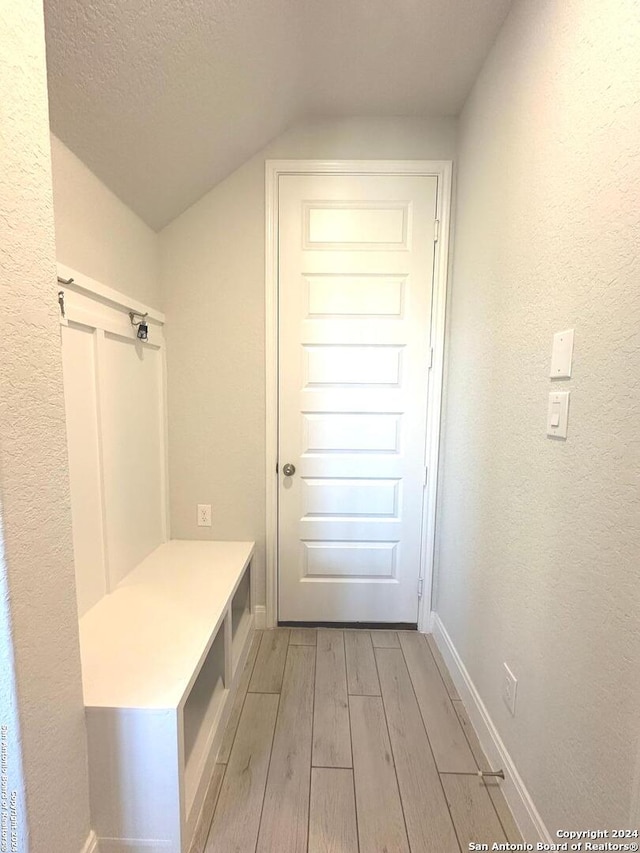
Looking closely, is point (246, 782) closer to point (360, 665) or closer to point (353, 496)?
point (360, 665)

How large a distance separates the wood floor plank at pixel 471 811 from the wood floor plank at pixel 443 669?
1.25 ft

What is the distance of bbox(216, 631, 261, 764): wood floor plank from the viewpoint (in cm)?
133

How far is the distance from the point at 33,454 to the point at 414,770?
4.97 ft

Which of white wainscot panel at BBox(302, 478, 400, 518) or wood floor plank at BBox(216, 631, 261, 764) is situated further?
white wainscot panel at BBox(302, 478, 400, 518)

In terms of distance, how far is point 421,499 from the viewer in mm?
1985

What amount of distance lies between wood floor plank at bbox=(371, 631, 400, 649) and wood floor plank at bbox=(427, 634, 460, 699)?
17cm

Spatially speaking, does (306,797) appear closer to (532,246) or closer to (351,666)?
(351,666)

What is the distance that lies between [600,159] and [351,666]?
2020 millimetres

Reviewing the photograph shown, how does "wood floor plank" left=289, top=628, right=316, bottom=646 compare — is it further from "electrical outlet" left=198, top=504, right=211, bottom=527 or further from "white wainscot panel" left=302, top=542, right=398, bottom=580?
"electrical outlet" left=198, top=504, right=211, bottom=527

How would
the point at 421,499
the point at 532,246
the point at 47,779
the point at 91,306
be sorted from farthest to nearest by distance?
1. the point at 421,499
2. the point at 91,306
3. the point at 532,246
4. the point at 47,779

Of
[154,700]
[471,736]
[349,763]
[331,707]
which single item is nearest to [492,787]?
[471,736]

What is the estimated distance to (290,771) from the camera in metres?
1.26

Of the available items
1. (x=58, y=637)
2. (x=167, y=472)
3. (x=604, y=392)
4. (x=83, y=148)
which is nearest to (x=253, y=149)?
(x=83, y=148)

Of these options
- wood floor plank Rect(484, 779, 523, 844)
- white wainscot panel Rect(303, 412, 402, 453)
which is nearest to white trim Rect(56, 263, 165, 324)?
white wainscot panel Rect(303, 412, 402, 453)
